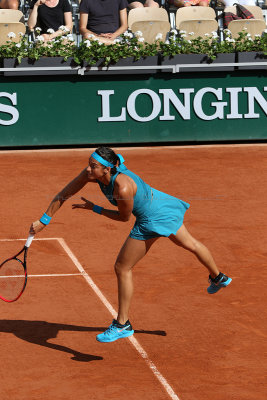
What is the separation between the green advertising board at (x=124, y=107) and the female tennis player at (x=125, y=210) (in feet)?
29.4

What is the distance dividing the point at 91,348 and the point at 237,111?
9.73 m

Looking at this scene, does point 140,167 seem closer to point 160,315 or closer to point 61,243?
point 61,243

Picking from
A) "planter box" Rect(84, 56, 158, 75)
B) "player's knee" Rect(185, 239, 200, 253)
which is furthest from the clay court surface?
"planter box" Rect(84, 56, 158, 75)

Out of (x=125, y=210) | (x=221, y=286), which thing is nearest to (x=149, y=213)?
(x=125, y=210)

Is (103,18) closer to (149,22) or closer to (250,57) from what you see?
(149,22)

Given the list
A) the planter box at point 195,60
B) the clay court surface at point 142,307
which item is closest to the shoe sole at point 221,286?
the clay court surface at point 142,307

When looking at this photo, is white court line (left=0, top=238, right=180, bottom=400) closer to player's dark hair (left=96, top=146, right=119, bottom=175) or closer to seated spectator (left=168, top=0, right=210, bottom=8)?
player's dark hair (left=96, top=146, right=119, bottom=175)

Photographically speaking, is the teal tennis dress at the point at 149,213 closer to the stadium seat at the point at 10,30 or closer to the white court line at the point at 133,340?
the white court line at the point at 133,340

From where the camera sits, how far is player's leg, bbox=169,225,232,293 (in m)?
6.53

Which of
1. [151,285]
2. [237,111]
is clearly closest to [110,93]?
[237,111]

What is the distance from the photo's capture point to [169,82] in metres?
15.2

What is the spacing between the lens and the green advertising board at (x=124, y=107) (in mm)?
15133

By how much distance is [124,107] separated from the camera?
15.3 meters

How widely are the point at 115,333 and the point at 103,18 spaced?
407 inches
